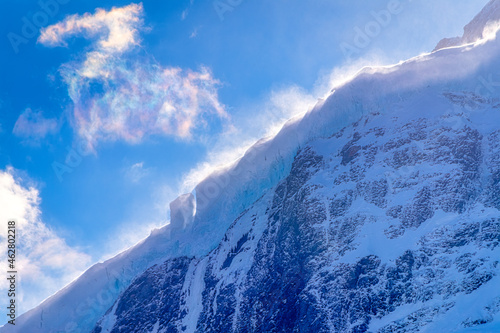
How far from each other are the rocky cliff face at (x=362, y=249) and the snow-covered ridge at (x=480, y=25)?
108 ft

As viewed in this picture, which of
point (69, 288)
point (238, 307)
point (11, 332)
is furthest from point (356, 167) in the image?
point (11, 332)

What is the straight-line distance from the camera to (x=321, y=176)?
7025cm

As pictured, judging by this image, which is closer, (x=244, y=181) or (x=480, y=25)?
(x=244, y=181)

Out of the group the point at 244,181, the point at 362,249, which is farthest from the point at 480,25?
the point at 362,249

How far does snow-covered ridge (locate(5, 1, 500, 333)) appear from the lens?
74875 mm

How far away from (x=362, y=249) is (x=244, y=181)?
30.1 metres

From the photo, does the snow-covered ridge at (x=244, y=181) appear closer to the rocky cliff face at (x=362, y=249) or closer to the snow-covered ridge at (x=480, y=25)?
the rocky cliff face at (x=362, y=249)

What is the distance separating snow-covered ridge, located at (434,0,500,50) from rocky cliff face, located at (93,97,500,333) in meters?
32.8

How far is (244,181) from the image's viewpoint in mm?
81188

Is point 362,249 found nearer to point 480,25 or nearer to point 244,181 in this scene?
point 244,181

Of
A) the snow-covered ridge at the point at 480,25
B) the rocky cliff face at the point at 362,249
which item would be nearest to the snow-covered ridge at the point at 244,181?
the rocky cliff face at the point at 362,249

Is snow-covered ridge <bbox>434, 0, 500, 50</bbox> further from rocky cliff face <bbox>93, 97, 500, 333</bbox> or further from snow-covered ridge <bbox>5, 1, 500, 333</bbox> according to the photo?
rocky cliff face <bbox>93, 97, 500, 333</bbox>

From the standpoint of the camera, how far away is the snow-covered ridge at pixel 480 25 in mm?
94312

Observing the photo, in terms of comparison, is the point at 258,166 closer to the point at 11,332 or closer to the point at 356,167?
the point at 356,167
